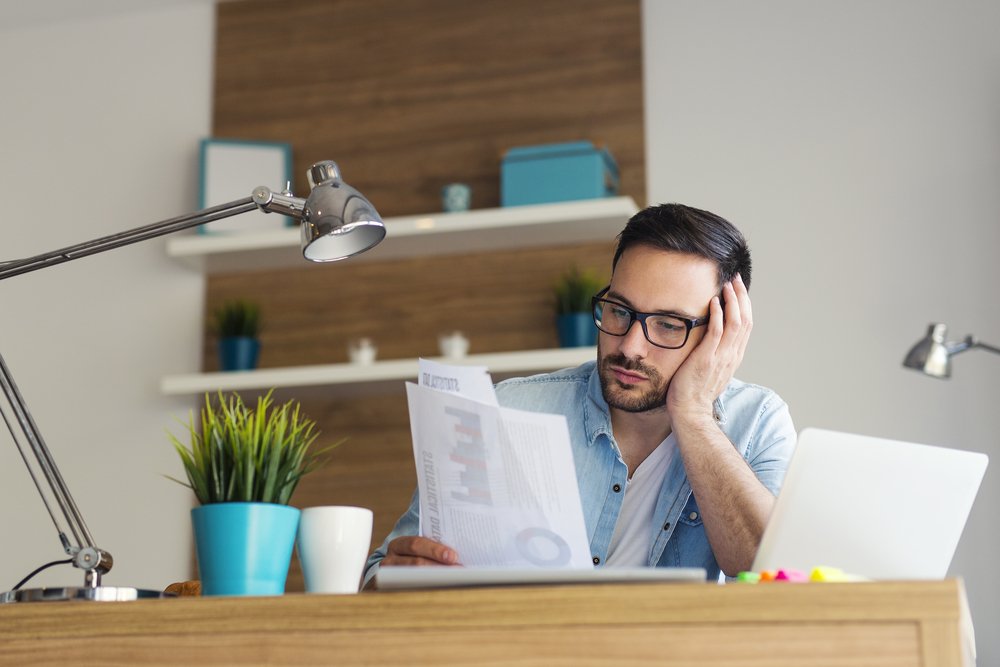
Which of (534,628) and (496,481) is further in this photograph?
(496,481)

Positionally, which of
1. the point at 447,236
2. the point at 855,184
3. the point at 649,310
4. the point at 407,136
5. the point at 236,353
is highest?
the point at 407,136

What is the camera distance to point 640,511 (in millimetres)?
1907

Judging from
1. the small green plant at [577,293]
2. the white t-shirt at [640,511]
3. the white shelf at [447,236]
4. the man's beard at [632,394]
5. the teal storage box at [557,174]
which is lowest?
the white t-shirt at [640,511]

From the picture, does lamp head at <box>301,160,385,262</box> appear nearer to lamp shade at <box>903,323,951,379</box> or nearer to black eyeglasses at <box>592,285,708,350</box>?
black eyeglasses at <box>592,285,708,350</box>

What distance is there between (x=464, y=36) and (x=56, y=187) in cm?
142

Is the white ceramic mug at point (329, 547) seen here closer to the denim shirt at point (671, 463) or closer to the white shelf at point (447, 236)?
the denim shirt at point (671, 463)

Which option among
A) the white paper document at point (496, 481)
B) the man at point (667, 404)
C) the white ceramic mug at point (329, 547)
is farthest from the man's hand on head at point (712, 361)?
the white ceramic mug at point (329, 547)

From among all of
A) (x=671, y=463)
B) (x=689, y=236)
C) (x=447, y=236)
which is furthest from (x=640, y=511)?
(x=447, y=236)

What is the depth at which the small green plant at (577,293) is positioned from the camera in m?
3.09

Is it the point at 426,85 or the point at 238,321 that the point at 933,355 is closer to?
the point at 426,85

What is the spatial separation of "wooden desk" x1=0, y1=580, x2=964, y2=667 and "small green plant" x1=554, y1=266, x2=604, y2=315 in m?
2.11

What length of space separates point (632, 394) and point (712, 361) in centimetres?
14

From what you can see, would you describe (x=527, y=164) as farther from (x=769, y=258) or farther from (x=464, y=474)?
(x=464, y=474)

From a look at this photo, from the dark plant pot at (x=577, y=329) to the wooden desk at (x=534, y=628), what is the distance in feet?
6.86
